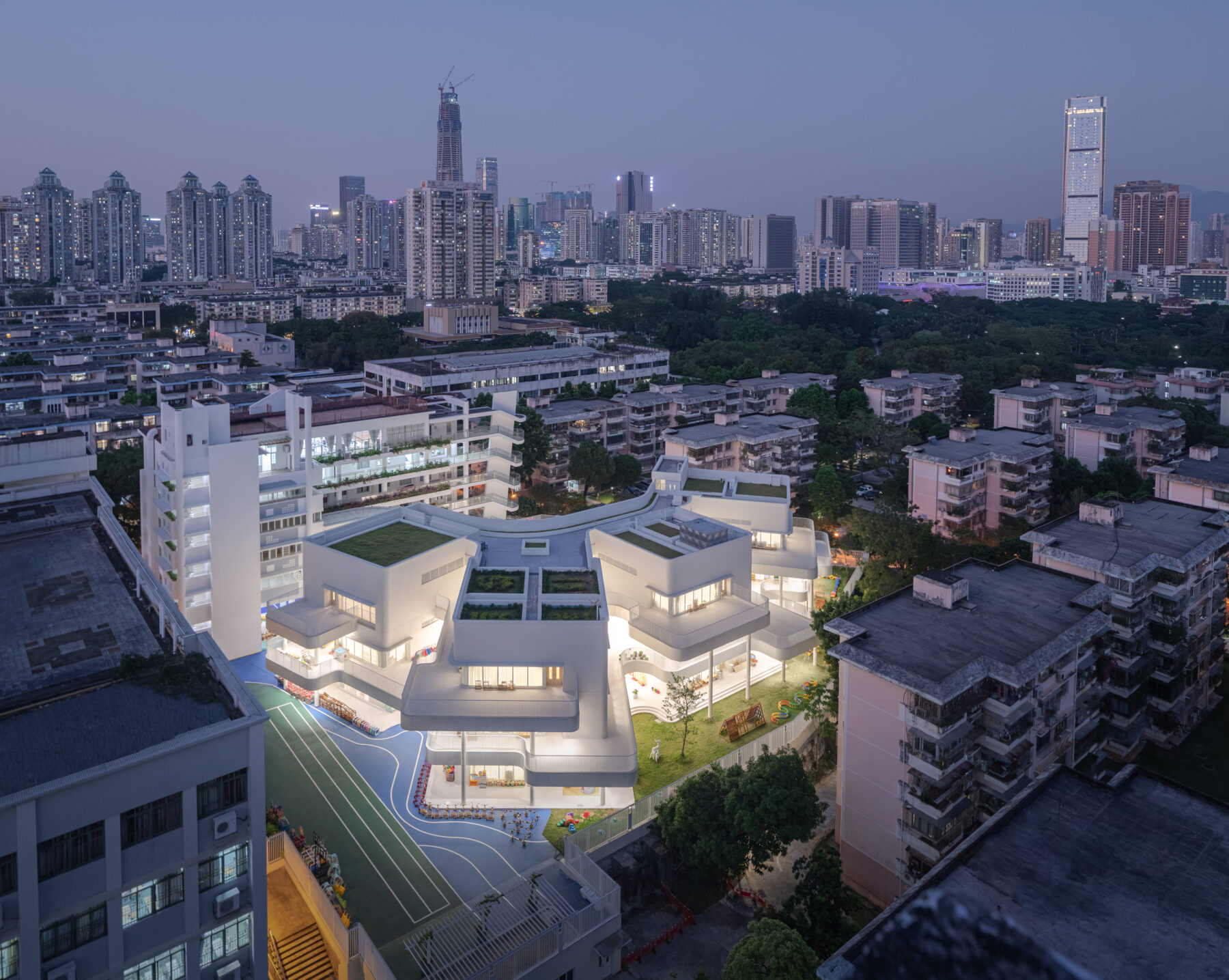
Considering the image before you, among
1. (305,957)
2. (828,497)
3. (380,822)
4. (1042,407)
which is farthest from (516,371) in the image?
(305,957)

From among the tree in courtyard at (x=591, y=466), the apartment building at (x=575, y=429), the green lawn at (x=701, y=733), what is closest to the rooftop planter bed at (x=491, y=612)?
the green lawn at (x=701, y=733)

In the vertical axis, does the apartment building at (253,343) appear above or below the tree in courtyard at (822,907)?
above

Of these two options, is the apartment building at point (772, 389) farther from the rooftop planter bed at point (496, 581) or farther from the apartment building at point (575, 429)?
the rooftop planter bed at point (496, 581)

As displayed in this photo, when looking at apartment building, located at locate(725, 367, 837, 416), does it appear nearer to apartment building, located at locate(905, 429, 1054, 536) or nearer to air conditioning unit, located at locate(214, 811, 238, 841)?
apartment building, located at locate(905, 429, 1054, 536)

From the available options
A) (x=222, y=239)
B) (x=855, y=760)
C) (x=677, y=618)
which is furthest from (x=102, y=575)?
(x=222, y=239)

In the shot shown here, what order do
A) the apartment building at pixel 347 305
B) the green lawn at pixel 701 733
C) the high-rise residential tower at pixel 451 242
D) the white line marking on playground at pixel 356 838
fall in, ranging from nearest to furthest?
the white line marking on playground at pixel 356 838
the green lawn at pixel 701 733
the apartment building at pixel 347 305
the high-rise residential tower at pixel 451 242

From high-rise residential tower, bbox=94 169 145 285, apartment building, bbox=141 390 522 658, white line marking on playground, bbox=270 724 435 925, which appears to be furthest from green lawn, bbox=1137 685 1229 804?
high-rise residential tower, bbox=94 169 145 285

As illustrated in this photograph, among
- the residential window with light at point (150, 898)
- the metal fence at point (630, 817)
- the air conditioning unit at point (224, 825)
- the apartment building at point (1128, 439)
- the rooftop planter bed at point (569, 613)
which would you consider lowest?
the metal fence at point (630, 817)
